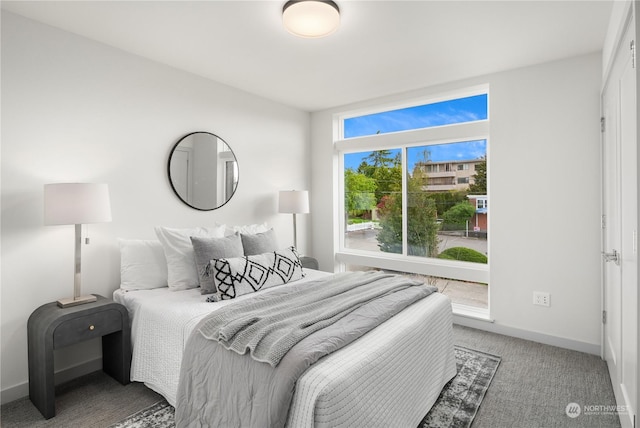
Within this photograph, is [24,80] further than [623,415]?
Yes

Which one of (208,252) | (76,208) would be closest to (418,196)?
(208,252)

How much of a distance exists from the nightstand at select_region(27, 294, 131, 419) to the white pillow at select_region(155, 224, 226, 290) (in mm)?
409

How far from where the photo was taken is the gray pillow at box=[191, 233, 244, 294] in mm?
2625

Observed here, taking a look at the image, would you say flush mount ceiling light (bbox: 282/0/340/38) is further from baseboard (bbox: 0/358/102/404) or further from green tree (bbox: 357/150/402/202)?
baseboard (bbox: 0/358/102/404)

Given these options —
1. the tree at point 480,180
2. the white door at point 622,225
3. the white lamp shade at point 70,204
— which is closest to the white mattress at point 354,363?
the white lamp shade at point 70,204

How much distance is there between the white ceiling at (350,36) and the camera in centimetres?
232

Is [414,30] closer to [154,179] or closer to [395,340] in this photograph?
[395,340]

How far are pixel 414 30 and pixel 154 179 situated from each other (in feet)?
8.14

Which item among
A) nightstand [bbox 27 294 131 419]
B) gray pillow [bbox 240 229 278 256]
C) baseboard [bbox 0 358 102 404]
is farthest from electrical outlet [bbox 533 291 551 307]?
baseboard [bbox 0 358 102 404]

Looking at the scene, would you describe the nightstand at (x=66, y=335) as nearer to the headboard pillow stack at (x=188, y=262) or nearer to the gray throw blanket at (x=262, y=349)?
the headboard pillow stack at (x=188, y=262)

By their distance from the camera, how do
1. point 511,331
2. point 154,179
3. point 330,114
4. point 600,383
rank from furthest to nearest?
1. point 330,114
2. point 511,331
3. point 154,179
4. point 600,383

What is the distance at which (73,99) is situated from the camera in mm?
2674

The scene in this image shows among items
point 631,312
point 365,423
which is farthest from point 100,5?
point 631,312

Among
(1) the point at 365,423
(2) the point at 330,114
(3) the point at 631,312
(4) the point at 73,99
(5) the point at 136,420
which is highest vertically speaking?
(2) the point at 330,114
